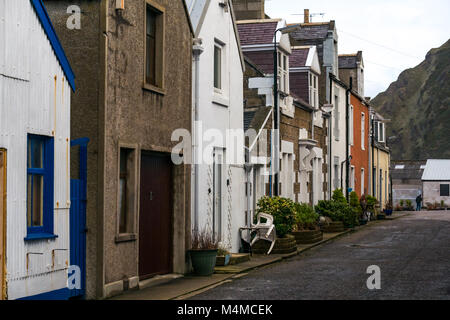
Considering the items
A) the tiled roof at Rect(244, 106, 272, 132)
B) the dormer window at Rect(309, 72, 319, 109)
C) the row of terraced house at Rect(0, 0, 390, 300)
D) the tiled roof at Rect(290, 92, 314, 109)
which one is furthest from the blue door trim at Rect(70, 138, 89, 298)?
the dormer window at Rect(309, 72, 319, 109)

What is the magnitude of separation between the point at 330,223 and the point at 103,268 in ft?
66.0

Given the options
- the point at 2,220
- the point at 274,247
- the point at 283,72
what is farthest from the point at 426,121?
the point at 2,220

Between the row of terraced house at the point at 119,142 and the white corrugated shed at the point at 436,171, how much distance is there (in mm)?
56955

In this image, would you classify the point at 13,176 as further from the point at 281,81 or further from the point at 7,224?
the point at 281,81

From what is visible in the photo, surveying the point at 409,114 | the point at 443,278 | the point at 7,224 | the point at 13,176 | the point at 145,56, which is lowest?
the point at 443,278

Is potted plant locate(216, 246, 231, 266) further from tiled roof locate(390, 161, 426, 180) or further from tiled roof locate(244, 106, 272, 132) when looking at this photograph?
tiled roof locate(390, 161, 426, 180)

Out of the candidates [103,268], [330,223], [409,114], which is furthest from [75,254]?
[409,114]

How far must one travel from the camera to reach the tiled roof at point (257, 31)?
92.1 feet

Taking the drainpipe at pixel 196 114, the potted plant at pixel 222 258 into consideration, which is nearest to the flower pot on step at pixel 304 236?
A: the potted plant at pixel 222 258

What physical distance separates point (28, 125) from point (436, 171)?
73590 mm

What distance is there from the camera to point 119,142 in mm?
13617

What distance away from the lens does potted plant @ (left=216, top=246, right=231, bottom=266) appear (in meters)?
17.8

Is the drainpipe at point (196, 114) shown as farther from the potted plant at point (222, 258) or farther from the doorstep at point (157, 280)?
the doorstep at point (157, 280)

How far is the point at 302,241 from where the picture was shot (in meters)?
25.5
